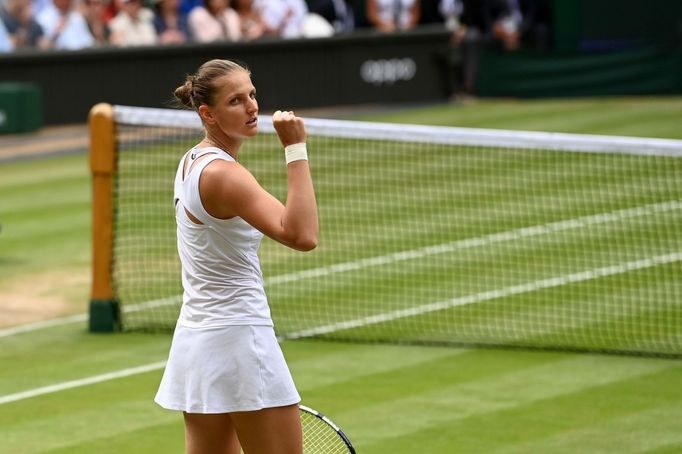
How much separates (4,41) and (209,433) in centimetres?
1683

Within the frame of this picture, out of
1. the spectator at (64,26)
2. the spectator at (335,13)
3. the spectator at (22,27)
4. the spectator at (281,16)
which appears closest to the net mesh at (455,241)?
the spectator at (64,26)

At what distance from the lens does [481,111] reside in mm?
25594

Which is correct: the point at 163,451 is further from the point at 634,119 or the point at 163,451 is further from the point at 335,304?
the point at 634,119

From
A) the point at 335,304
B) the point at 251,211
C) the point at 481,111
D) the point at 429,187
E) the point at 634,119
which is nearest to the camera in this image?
the point at 251,211

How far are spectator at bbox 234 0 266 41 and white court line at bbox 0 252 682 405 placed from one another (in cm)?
1214

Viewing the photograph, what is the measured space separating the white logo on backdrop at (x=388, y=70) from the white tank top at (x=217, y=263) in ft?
66.7

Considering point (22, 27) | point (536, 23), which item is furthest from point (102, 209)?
point (536, 23)

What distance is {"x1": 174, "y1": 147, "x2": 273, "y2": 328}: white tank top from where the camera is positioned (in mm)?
5164

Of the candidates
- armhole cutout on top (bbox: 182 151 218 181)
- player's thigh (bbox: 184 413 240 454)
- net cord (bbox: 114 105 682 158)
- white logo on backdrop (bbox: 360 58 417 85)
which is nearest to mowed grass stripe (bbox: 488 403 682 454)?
net cord (bbox: 114 105 682 158)

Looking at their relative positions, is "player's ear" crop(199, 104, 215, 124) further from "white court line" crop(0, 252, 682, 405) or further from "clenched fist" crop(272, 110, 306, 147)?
"white court line" crop(0, 252, 682, 405)

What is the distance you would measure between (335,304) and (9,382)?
3.02 m

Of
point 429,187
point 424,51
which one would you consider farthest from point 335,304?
point 424,51

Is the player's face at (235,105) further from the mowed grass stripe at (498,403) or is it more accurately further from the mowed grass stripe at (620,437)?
the mowed grass stripe at (620,437)

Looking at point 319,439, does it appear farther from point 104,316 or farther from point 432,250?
point 432,250
